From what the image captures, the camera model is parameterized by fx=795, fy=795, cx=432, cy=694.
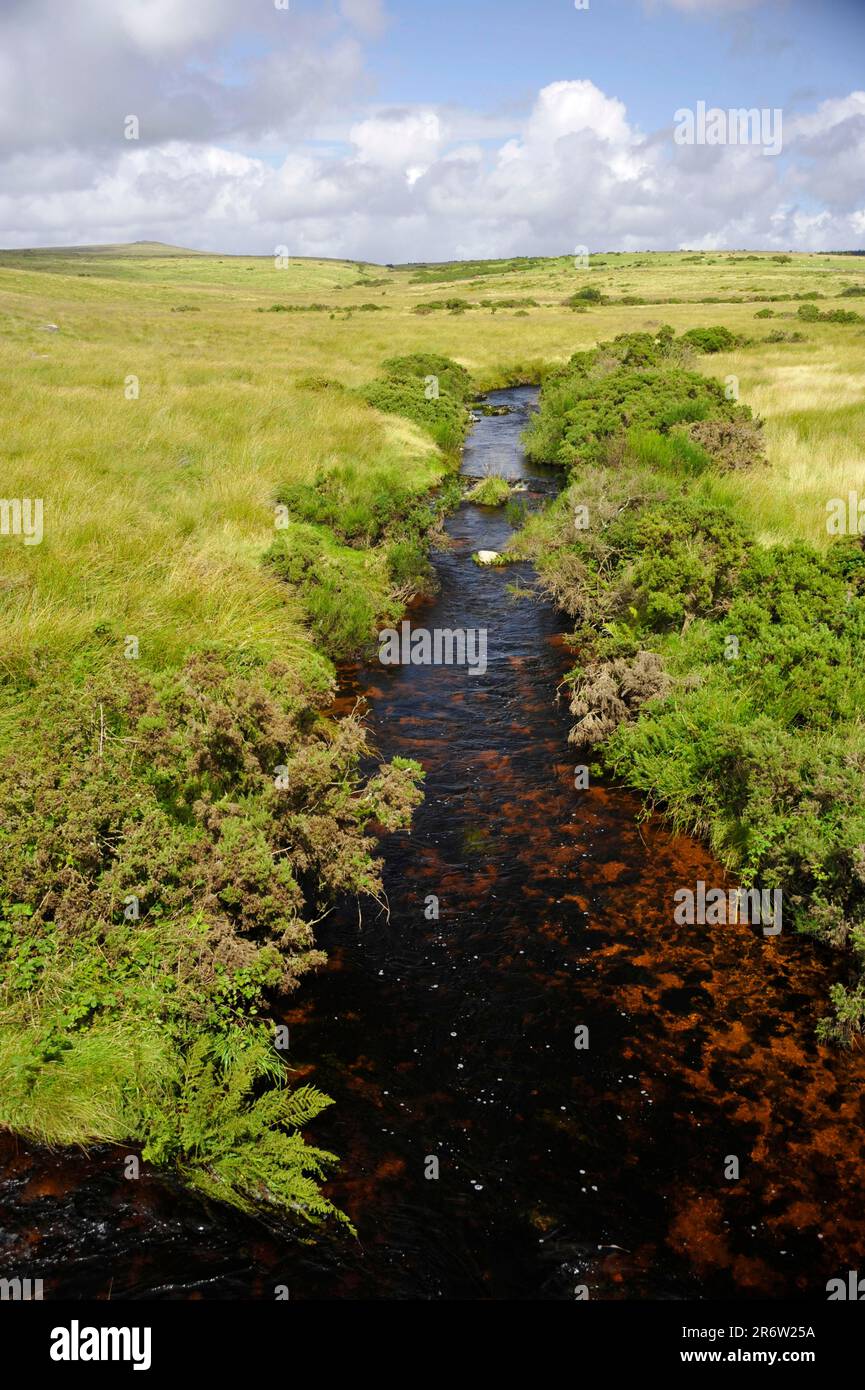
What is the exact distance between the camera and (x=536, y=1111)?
18.9 ft

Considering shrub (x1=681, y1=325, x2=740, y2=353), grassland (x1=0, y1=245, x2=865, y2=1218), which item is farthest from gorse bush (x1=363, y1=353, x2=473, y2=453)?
shrub (x1=681, y1=325, x2=740, y2=353)

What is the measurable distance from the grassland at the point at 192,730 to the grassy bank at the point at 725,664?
158 centimetres

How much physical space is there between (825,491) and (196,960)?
14.7 meters

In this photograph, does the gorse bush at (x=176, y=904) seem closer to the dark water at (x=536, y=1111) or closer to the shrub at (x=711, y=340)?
the dark water at (x=536, y=1111)

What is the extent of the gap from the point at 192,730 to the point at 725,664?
7102 mm

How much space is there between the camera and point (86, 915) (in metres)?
6.27

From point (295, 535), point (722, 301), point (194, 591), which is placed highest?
point (722, 301)

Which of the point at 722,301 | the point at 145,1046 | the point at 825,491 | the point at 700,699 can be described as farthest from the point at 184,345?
the point at 722,301

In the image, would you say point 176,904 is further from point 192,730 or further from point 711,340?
point 711,340

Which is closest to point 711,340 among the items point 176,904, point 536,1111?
point 176,904

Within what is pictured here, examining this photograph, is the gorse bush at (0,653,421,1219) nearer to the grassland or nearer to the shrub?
the grassland

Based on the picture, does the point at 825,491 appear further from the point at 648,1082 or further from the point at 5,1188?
the point at 5,1188

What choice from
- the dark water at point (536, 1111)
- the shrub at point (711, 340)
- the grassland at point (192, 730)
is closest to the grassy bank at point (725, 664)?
the dark water at point (536, 1111)

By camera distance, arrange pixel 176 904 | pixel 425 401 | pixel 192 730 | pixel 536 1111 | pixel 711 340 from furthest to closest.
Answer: pixel 711 340
pixel 425 401
pixel 192 730
pixel 176 904
pixel 536 1111
